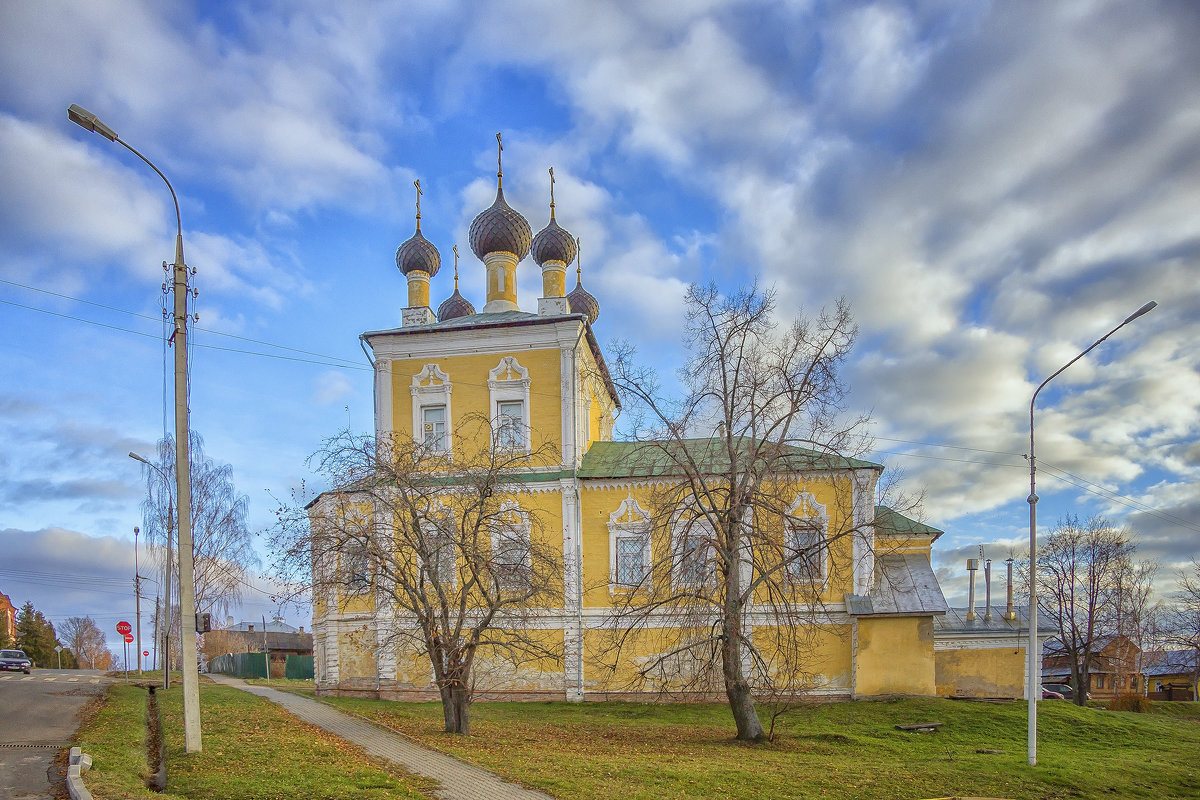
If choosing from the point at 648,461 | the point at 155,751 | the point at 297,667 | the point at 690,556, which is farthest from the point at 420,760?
the point at 297,667

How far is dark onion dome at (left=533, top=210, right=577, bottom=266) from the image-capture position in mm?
28656

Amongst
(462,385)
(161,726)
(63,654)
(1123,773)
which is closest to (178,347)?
(161,726)

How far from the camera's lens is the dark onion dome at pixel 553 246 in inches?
1128

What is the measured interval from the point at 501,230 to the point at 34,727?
18769 millimetres

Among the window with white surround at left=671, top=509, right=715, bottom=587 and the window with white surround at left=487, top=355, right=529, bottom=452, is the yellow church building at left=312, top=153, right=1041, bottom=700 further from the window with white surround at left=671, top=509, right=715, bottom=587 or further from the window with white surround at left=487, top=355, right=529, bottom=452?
the window with white surround at left=671, top=509, right=715, bottom=587

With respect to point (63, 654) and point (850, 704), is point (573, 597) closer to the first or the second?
point (850, 704)

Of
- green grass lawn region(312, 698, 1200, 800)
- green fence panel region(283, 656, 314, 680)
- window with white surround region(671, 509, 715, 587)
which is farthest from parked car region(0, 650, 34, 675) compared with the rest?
window with white surround region(671, 509, 715, 587)

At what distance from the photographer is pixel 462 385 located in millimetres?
26859

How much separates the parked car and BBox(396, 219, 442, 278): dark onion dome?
19.6 metres

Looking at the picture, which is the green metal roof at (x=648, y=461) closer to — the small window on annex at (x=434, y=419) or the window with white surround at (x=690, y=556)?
the window with white surround at (x=690, y=556)

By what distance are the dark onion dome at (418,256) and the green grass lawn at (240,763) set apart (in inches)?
621

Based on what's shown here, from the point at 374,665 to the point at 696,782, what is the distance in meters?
15.1

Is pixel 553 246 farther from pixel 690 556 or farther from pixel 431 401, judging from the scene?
pixel 690 556

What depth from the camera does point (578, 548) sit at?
84.4 feet
